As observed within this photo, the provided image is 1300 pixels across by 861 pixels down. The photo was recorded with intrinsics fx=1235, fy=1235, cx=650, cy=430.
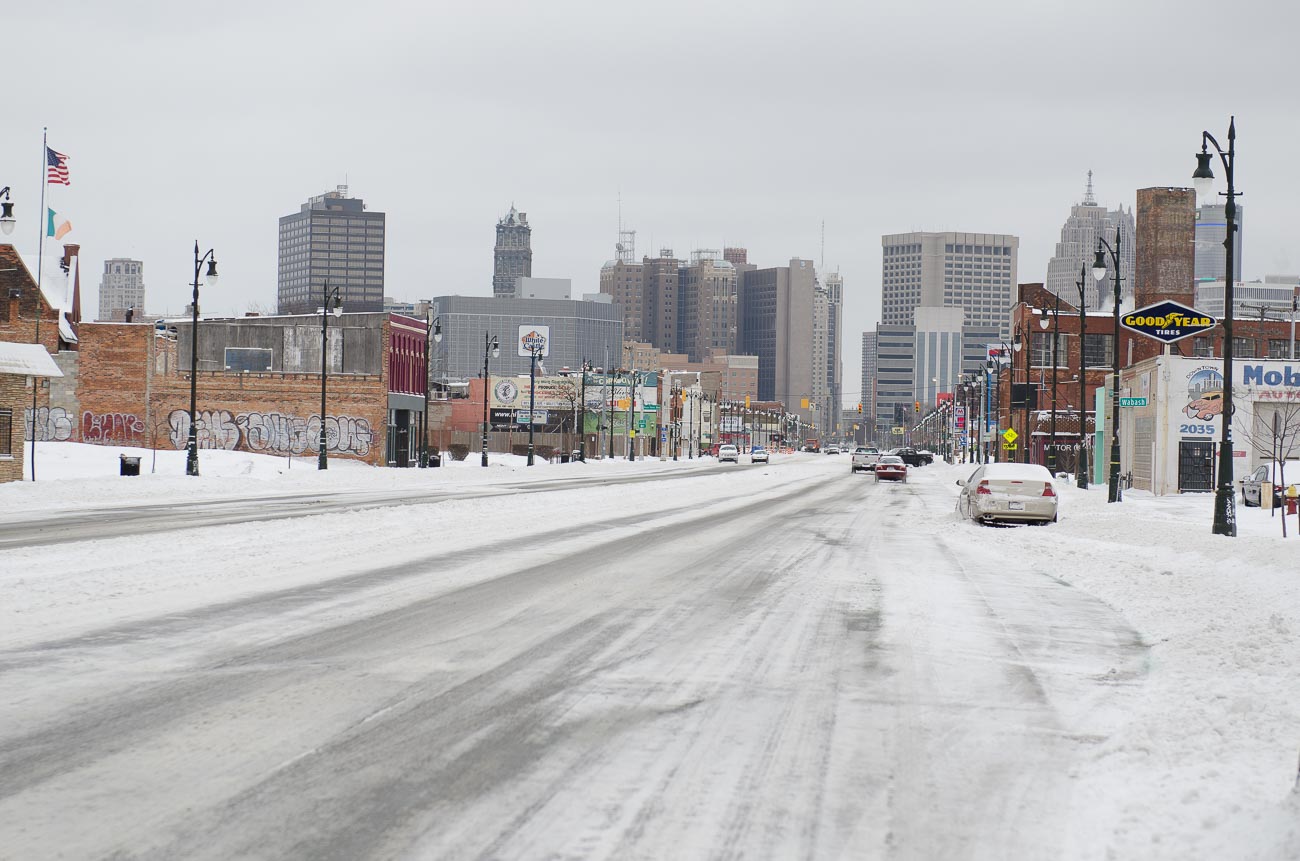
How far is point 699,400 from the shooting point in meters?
163

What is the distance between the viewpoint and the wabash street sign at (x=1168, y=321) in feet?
121

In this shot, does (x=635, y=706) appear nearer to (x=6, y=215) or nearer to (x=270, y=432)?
(x=6, y=215)

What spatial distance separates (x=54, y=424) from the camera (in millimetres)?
70625

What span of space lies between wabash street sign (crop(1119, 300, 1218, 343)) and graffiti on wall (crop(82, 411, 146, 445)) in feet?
184

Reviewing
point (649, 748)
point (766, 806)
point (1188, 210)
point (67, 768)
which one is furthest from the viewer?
point (1188, 210)

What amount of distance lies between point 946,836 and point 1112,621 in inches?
310

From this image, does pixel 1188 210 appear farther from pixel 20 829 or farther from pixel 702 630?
pixel 20 829

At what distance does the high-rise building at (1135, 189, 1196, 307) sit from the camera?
9019cm

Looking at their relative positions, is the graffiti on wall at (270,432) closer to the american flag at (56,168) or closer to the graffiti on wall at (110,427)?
the graffiti on wall at (110,427)

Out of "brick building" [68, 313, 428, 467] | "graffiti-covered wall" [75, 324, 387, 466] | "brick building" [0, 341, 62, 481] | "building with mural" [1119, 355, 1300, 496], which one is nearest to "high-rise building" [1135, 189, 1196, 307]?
"building with mural" [1119, 355, 1300, 496]

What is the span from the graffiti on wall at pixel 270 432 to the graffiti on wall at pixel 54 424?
5430mm

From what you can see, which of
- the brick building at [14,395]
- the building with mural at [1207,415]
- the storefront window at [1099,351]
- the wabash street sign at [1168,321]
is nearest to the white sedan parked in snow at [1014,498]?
the wabash street sign at [1168,321]

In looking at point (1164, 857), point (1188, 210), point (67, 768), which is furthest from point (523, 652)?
point (1188, 210)

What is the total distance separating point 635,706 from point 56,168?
4846cm
